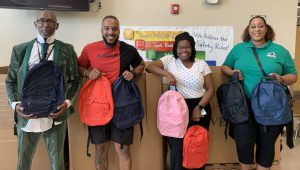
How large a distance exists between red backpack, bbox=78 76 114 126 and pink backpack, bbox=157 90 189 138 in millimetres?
347

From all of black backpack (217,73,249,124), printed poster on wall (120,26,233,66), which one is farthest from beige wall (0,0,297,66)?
black backpack (217,73,249,124)

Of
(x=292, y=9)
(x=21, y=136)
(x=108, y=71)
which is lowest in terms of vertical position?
(x=21, y=136)

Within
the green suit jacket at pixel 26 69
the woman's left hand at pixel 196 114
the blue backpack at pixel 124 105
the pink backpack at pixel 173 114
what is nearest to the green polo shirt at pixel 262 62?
the woman's left hand at pixel 196 114

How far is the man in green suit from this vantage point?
1.74 m

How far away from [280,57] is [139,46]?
1777 mm

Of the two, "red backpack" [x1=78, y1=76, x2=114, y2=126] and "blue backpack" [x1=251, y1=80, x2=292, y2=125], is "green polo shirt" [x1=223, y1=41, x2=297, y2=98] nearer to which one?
"blue backpack" [x1=251, y1=80, x2=292, y2=125]

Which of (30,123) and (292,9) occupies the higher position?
(292,9)

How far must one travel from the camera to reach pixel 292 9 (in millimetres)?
3328

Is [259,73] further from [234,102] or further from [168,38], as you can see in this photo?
[168,38]

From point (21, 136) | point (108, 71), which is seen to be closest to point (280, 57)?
point (108, 71)

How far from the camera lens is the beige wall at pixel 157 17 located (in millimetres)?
3258

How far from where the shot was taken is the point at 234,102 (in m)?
1.90

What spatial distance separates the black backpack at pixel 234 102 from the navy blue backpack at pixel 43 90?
1056 millimetres

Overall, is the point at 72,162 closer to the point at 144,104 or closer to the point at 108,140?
the point at 108,140
